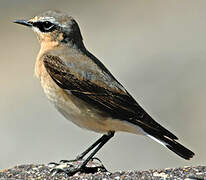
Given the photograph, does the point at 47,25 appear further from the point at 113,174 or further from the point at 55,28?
the point at 113,174

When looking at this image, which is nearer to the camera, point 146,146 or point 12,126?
point 146,146

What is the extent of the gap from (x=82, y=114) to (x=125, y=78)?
10714mm

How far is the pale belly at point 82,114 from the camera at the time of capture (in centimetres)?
1185

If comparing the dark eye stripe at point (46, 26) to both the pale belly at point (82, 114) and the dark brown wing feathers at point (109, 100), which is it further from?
the pale belly at point (82, 114)

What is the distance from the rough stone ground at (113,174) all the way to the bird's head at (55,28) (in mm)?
1978

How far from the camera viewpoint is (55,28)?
12.8m

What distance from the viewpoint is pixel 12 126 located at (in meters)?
22.3

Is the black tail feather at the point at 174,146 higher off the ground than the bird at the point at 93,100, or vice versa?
the bird at the point at 93,100

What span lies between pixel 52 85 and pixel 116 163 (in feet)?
24.4

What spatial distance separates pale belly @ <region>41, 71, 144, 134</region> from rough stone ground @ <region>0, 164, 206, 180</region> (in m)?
0.70

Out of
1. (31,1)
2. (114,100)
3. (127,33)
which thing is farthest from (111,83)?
(31,1)

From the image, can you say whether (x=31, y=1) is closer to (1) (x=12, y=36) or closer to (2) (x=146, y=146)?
(1) (x=12, y=36)

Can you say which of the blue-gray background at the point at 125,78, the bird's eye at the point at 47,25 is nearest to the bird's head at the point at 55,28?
the bird's eye at the point at 47,25

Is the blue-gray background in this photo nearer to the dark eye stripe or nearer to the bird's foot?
the bird's foot
